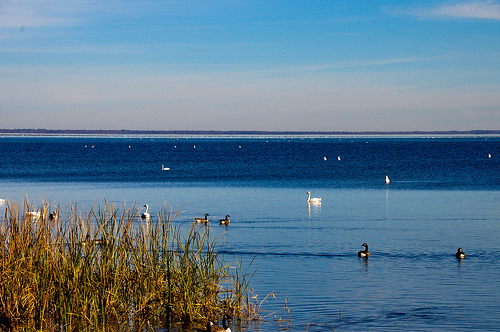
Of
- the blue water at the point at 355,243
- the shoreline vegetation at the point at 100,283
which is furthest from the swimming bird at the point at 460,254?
the shoreline vegetation at the point at 100,283

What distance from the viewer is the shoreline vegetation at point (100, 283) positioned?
10297 millimetres

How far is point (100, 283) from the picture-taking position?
1066 cm

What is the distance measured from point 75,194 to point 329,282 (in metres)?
25.4

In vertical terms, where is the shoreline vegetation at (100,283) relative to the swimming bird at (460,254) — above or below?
above

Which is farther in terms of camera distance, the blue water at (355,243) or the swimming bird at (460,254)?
the swimming bird at (460,254)

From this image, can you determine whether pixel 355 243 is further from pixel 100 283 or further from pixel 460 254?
pixel 100 283

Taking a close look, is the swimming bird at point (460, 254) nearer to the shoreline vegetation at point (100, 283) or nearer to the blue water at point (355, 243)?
the blue water at point (355, 243)

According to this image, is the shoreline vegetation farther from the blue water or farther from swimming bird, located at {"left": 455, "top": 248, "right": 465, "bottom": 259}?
swimming bird, located at {"left": 455, "top": 248, "right": 465, "bottom": 259}

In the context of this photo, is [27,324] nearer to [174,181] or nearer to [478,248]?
[478,248]

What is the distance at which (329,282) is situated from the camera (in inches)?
614

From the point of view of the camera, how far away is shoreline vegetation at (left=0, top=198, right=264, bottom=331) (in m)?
10.3

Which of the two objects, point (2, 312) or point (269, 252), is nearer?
point (2, 312)

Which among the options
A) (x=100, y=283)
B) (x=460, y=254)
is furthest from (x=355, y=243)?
(x=100, y=283)

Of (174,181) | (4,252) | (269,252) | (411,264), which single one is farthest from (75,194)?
(4,252)
